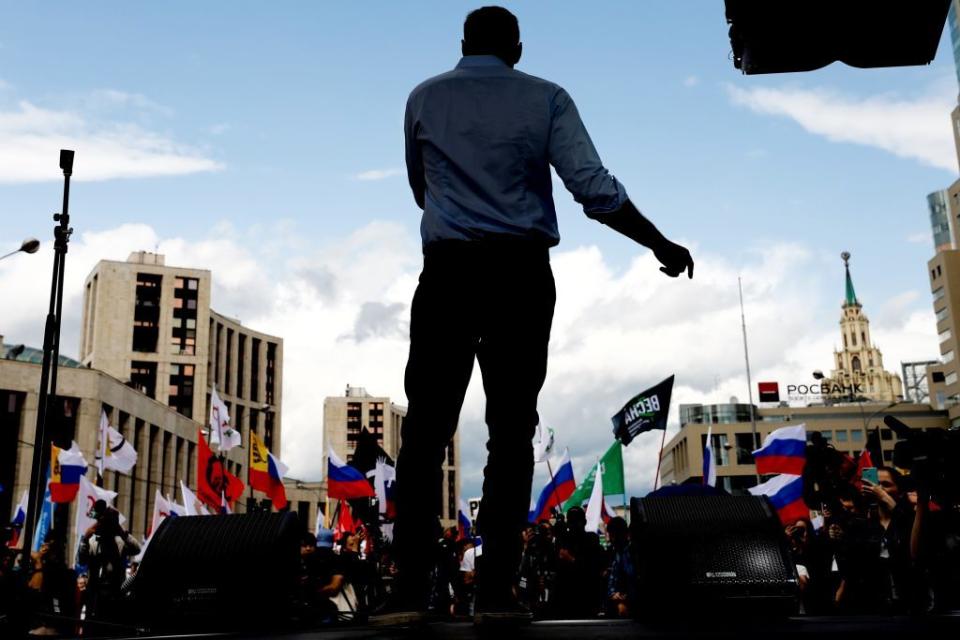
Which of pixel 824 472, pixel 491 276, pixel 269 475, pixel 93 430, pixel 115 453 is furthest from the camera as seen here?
pixel 93 430

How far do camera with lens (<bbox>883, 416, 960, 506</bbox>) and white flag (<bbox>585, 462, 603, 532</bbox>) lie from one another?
1393 cm

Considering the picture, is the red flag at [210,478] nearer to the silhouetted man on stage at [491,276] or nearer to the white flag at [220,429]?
the white flag at [220,429]

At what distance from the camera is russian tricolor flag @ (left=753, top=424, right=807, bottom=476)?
53.9 ft

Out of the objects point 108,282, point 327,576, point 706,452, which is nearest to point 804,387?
point 108,282

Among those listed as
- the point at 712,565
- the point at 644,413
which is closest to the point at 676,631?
the point at 712,565

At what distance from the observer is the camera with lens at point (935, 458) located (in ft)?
14.5

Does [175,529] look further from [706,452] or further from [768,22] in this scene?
[706,452]

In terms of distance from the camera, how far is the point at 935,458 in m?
4.47

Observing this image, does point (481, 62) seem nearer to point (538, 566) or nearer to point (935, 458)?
point (935, 458)

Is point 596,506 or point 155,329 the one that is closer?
point 596,506

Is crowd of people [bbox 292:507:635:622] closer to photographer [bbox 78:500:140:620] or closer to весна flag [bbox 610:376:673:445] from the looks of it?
photographer [bbox 78:500:140:620]

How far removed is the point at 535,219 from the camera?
3271 millimetres

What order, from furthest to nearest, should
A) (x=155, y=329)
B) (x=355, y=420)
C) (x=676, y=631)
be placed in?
(x=355, y=420)
(x=155, y=329)
(x=676, y=631)

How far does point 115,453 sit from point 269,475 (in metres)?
4.72
